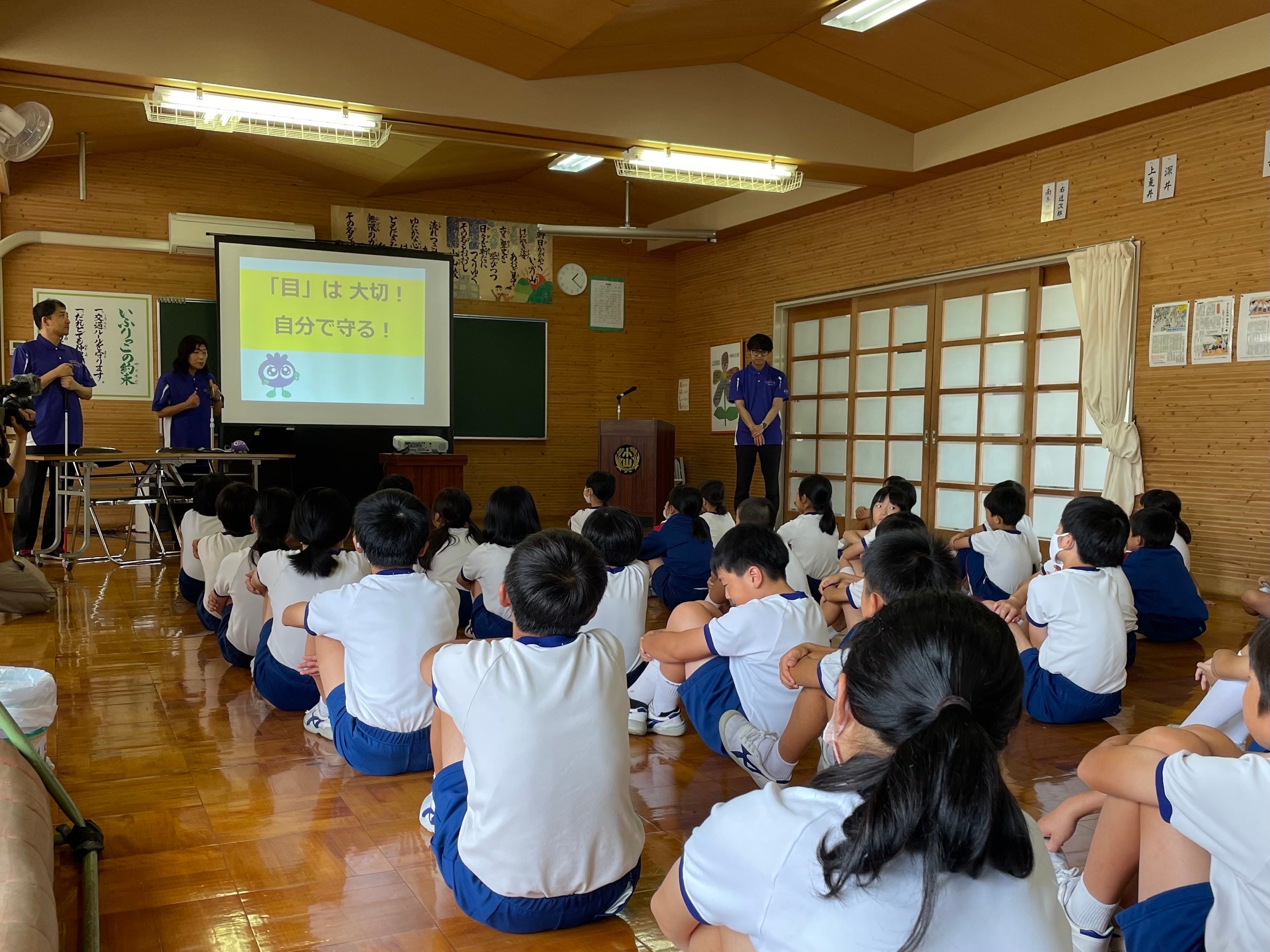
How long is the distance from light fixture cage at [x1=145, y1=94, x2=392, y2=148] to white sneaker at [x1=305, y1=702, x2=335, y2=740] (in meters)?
3.74

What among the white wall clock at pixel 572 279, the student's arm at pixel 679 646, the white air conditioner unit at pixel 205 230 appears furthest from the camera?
the white wall clock at pixel 572 279

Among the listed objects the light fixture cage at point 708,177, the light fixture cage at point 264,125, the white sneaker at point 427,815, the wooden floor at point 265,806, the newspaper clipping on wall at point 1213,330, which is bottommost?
the wooden floor at point 265,806

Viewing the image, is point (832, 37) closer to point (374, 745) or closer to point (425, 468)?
point (425, 468)

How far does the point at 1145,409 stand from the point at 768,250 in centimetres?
386

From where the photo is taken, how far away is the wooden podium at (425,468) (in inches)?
284

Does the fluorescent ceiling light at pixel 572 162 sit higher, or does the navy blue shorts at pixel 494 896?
the fluorescent ceiling light at pixel 572 162

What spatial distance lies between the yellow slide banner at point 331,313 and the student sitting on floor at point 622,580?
5.44m

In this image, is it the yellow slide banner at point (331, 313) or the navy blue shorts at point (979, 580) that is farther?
the yellow slide banner at point (331, 313)

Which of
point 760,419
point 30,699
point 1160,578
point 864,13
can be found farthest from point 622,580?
point 760,419

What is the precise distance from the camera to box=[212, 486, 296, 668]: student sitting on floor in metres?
3.15

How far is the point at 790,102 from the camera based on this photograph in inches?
251

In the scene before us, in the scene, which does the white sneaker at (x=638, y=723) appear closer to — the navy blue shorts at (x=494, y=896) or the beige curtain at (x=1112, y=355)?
the navy blue shorts at (x=494, y=896)

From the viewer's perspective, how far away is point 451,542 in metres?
3.75

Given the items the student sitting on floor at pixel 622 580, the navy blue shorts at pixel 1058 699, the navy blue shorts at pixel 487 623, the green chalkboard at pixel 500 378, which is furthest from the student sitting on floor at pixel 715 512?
the green chalkboard at pixel 500 378
